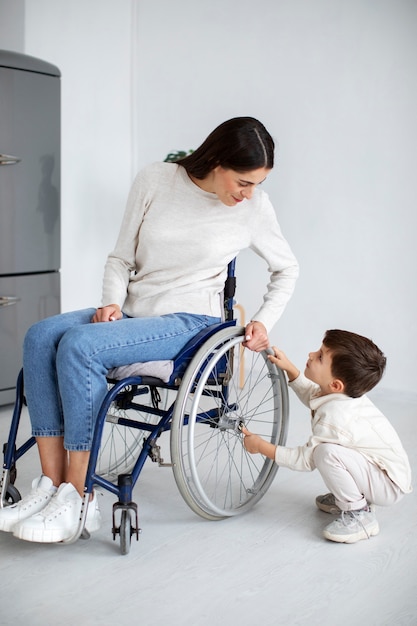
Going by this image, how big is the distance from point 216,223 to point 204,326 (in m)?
0.26

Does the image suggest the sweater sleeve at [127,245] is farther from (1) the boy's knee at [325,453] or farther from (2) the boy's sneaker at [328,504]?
(2) the boy's sneaker at [328,504]

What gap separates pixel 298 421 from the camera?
2.93 metres

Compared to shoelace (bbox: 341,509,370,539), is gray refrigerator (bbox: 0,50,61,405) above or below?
above

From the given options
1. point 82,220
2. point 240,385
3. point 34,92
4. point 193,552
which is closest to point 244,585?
point 193,552

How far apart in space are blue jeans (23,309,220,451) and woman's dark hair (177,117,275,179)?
0.40 meters

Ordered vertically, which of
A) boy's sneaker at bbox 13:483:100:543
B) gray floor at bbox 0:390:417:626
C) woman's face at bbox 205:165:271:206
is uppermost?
woman's face at bbox 205:165:271:206

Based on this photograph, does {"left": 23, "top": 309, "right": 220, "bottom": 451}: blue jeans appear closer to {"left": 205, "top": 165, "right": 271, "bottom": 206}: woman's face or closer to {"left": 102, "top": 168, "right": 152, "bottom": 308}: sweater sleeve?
{"left": 102, "top": 168, "right": 152, "bottom": 308}: sweater sleeve

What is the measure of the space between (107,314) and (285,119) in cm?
175

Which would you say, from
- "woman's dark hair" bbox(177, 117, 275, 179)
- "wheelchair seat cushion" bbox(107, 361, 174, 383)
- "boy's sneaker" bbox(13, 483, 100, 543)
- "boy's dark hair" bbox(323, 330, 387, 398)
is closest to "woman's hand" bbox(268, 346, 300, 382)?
"boy's dark hair" bbox(323, 330, 387, 398)

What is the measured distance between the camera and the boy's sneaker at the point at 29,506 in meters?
1.75

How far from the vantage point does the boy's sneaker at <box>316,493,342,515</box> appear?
2.06 metres

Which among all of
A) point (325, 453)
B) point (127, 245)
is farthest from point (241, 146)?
point (325, 453)

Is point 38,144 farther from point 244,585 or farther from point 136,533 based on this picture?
point 244,585

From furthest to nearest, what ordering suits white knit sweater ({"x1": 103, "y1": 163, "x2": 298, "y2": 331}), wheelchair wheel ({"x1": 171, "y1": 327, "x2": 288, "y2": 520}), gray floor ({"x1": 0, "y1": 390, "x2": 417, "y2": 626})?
white knit sweater ({"x1": 103, "y1": 163, "x2": 298, "y2": 331}) < wheelchair wheel ({"x1": 171, "y1": 327, "x2": 288, "y2": 520}) < gray floor ({"x1": 0, "y1": 390, "x2": 417, "y2": 626})
